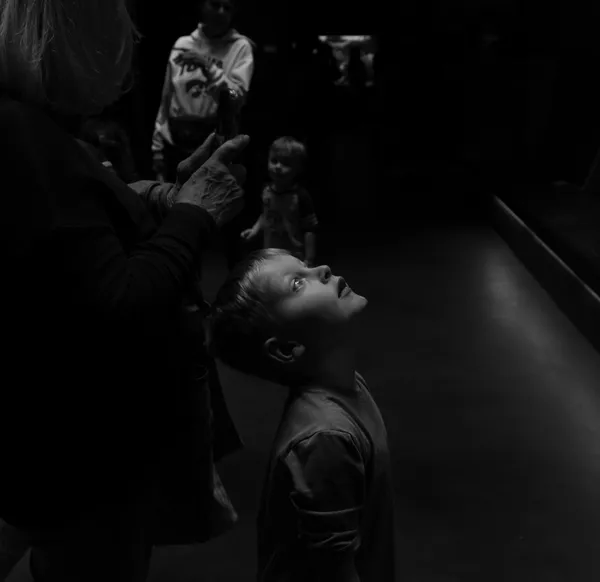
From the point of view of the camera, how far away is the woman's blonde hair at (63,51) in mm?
1063

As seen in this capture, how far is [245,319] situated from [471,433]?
1.94 m

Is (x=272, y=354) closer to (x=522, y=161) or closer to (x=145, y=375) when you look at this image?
(x=145, y=375)

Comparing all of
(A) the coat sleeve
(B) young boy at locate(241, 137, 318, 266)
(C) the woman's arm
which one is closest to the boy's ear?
(A) the coat sleeve

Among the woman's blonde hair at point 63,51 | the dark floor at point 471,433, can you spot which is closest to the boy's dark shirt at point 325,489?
the woman's blonde hair at point 63,51

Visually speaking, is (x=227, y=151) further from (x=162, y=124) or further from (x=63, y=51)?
(x=162, y=124)

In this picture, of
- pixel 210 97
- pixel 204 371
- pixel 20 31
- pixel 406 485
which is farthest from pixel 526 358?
pixel 20 31

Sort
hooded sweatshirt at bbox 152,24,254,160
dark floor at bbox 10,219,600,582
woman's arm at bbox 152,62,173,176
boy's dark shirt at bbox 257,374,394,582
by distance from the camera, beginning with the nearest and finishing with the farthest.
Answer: boy's dark shirt at bbox 257,374,394,582 → dark floor at bbox 10,219,600,582 → hooded sweatshirt at bbox 152,24,254,160 → woman's arm at bbox 152,62,173,176

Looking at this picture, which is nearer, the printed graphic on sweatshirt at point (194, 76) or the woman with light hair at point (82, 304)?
the woman with light hair at point (82, 304)

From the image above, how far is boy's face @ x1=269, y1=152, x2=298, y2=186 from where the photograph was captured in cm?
368

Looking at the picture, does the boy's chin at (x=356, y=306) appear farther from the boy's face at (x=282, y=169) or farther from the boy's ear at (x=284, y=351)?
the boy's face at (x=282, y=169)

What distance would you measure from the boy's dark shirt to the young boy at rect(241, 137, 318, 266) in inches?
93.4

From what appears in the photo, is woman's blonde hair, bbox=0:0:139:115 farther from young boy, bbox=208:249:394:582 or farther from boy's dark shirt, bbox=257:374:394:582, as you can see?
boy's dark shirt, bbox=257:374:394:582

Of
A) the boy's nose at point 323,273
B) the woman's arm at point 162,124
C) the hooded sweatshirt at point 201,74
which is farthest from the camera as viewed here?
the woman's arm at point 162,124

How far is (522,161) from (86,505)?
19.5 feet
